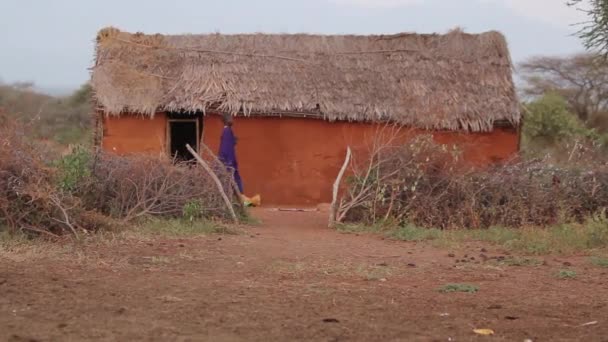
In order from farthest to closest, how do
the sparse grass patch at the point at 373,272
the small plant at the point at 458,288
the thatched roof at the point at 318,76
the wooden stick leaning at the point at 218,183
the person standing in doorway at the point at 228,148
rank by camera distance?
the thatched roof at the point at 318,76 < the person standing in doorway at the point at 228,148 < the wooden stick leaning at the point at 218,183 < the sparse grass patch at the point at 373,272 < the small plant at the point at 458,288

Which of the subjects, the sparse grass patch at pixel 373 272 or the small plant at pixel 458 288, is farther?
the sparse grass patch at pixel 373 272

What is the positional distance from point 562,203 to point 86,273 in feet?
21.7

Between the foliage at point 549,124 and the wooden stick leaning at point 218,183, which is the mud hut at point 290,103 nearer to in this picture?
the wooden stick leaning at point 218,183

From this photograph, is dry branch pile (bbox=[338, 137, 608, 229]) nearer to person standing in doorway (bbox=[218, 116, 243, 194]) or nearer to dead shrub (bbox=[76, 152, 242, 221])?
dead shrub (bbox=[76, 152, 242, 221])

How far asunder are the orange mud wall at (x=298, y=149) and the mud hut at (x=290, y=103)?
0.7 inches

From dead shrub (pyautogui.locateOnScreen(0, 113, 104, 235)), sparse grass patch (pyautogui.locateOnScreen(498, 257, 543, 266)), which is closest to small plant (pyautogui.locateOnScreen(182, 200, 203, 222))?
dead shrub (pyautogui.locateOnScreen(0, 113, 104, 235))

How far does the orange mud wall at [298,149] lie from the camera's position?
14438 mm

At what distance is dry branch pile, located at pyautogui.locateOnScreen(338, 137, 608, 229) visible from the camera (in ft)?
34.9

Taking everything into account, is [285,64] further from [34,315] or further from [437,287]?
[34,315]

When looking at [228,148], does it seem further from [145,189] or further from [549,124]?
[549,124]

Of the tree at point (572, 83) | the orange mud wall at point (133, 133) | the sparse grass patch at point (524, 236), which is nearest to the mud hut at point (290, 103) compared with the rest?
the orange mud wall at point (133, 133)

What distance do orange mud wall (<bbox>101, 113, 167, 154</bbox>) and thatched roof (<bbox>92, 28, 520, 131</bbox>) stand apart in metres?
0.34

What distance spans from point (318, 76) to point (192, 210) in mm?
5741

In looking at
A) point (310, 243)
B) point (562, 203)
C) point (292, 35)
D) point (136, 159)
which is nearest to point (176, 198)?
point (136, 159)
